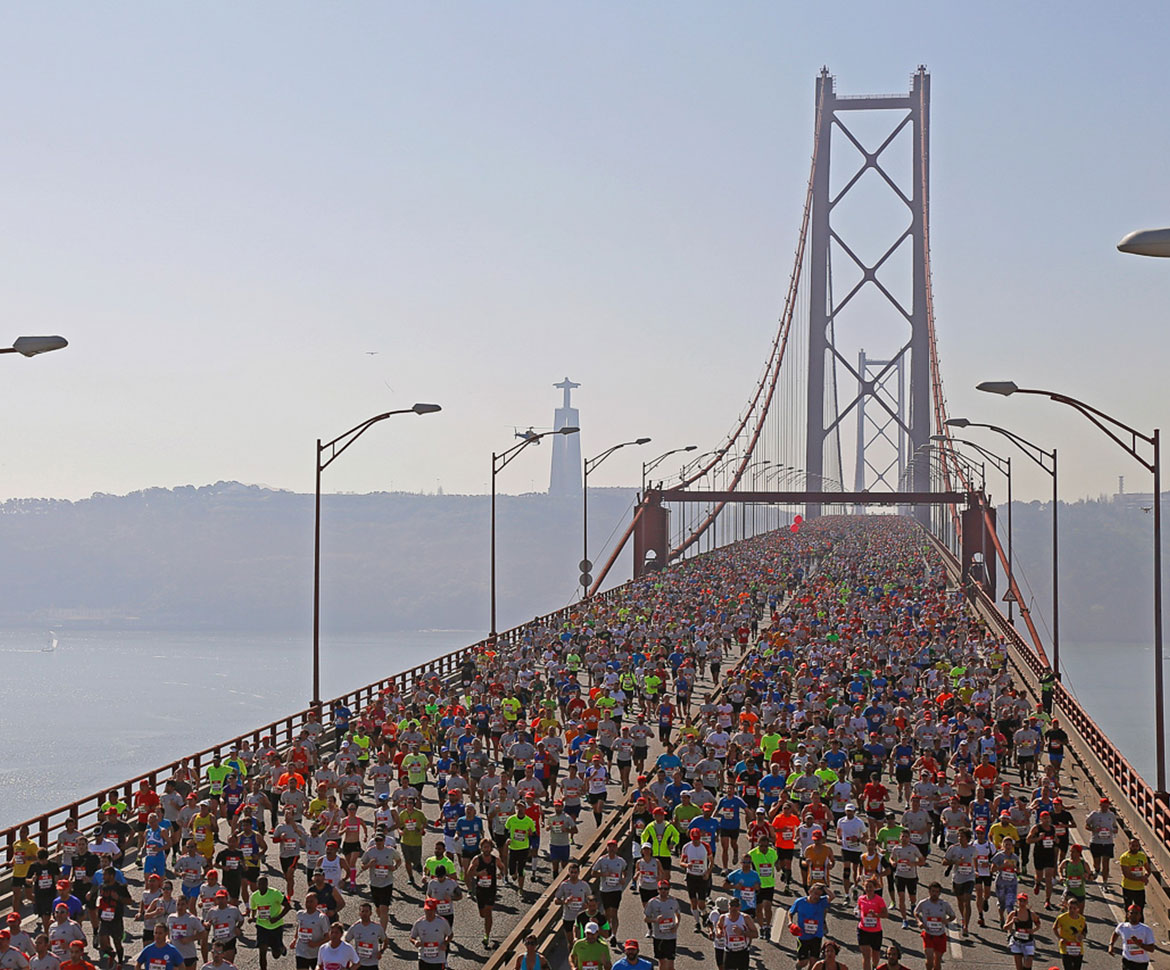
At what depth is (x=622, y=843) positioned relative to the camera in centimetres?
1753

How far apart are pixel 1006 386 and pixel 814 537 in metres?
74.9

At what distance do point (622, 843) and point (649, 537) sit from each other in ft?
176

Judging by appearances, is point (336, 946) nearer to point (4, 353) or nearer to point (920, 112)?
point (4, 353)

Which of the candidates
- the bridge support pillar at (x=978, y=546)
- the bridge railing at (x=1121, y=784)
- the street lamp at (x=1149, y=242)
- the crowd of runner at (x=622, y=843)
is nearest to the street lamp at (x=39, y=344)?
the crowd of runner at (x=622, y=843)

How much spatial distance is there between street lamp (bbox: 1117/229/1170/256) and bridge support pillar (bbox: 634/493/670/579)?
62092 millimetres

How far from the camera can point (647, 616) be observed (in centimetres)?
3816

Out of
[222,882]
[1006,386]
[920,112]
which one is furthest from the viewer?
[920,112]

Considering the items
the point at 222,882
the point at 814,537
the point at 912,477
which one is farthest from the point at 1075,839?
the point at 912,477

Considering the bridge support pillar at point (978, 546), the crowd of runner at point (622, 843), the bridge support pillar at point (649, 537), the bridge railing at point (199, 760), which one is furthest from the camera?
the bridge support pillar at point (649, 537)

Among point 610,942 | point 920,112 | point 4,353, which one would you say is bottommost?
point 610,942

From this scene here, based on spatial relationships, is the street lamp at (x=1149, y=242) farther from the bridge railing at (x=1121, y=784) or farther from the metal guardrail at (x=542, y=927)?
the bridge railing at (x=1121, y=784)

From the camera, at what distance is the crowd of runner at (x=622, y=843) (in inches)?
503

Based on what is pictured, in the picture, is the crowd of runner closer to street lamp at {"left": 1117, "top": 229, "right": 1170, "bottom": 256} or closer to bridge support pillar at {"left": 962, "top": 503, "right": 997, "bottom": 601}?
street lamp at {"left": 1117, "top": 229, "right": 1170, "bottom": 256}

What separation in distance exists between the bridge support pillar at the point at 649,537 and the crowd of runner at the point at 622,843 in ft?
146
